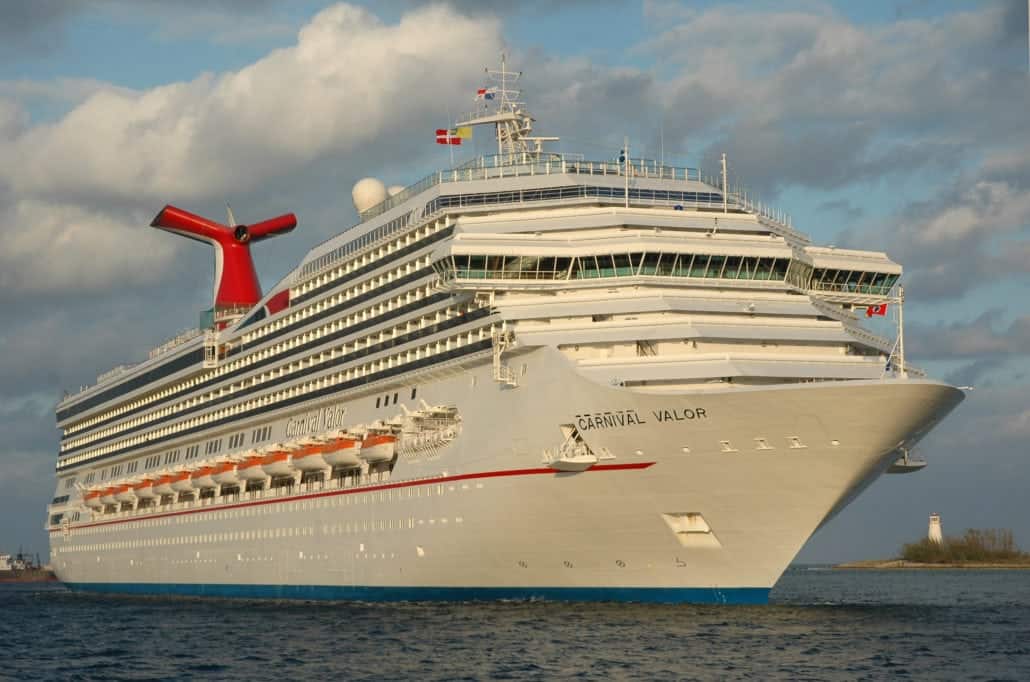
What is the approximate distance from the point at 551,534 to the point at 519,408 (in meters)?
3.79

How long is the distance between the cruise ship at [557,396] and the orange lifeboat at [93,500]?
18.8 meters

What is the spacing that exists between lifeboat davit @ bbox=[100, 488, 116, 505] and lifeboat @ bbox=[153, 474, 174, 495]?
23.1 ft

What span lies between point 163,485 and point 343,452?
70.2 ft

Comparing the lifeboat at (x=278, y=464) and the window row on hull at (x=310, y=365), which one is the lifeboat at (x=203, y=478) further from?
the lifeboat at (x=278, y=464)

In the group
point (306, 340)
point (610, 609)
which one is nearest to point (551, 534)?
point (610, 609)

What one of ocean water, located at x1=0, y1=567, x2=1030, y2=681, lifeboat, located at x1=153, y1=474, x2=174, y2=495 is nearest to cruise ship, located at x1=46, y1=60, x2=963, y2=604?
ocean water, located at x1=0, y1=567, x2=1030, y2=681

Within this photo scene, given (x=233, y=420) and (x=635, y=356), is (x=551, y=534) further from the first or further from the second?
(x=233, y=420)

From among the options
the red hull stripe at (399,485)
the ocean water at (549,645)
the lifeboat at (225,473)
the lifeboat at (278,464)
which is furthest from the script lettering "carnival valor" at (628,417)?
the lifeboat at (225,473)

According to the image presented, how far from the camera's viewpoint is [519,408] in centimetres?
4038

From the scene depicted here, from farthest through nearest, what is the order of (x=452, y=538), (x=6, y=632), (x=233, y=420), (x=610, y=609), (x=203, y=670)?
(x=233, y=420)
(x=6, y=632)
(x=452, y=538)
(x=610, y=609)
(x=203, y=670)

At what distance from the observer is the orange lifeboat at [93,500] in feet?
252

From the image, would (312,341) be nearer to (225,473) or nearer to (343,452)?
(343,452)

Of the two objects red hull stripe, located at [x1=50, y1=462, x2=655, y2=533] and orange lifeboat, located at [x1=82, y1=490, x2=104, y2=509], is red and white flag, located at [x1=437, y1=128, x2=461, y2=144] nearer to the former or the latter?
red hull stripe, located at [x1=50, y1=462, x2=655, y2=533]

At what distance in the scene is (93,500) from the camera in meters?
77.4
